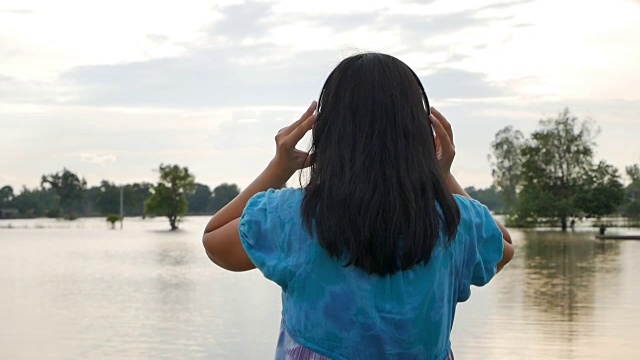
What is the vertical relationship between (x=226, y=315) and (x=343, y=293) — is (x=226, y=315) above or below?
below

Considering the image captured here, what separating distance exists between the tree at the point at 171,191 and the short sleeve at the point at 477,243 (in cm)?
6752

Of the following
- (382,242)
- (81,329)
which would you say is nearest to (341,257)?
(382,242)

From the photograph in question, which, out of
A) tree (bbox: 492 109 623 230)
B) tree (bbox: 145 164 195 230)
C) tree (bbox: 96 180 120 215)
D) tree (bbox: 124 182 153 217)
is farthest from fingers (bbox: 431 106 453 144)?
tree (bbox: 96 180 120 215)

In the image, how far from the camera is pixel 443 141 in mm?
1316

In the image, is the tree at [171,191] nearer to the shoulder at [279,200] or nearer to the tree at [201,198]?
the tree at [201,198]

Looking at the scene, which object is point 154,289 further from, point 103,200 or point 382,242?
point 103,200

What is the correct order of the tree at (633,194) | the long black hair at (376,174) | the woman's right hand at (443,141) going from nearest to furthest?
1. the long black hair at (376,174)
2. the woman's right hand at (443,141)
3. the tree at (633,194)

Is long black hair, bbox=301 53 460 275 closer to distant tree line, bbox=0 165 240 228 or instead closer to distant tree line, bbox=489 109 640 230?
distant tree line, bbox=489 109 640 230

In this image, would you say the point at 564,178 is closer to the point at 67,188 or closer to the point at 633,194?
the point at 633,194

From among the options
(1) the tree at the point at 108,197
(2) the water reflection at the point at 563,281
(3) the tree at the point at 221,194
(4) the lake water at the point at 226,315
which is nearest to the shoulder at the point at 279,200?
(4) the lake water at the point at 226,315

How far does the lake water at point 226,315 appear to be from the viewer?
7461 millimetres

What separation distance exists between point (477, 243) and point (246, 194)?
1.02ft

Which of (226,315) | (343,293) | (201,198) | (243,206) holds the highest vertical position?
(201,198)

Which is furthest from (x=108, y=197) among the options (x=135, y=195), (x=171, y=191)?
(x=171, y=191)
